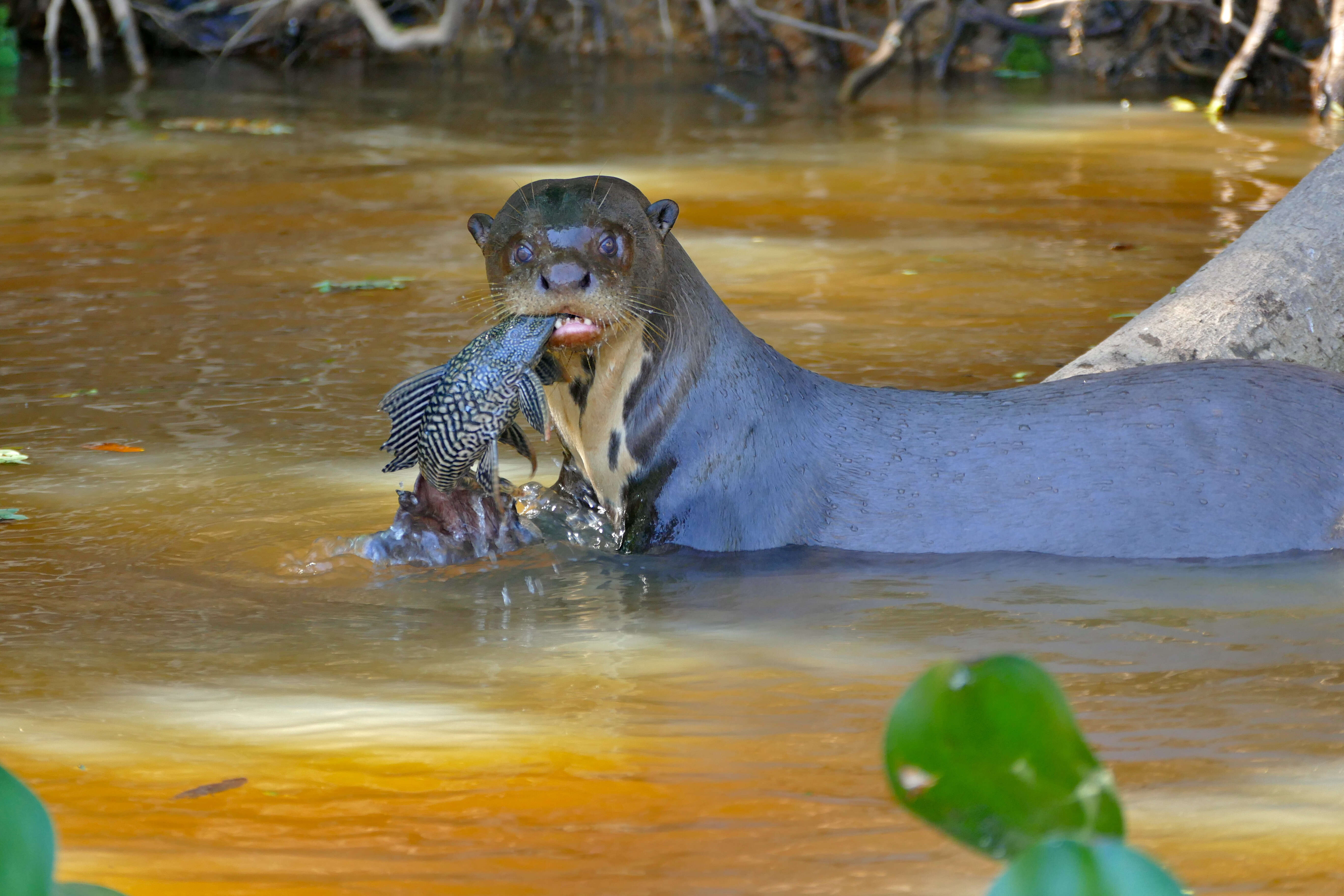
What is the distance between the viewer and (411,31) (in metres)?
15.1

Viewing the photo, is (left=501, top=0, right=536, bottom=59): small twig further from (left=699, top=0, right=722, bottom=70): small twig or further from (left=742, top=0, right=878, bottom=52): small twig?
(left=742, top=0, right=878, bottom=52): small twig

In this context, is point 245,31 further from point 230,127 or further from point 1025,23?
point 1025,23

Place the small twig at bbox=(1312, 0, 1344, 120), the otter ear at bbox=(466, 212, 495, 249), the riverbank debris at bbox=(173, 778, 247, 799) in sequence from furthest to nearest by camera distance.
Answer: the small twig at bbox=(1312, 0, 1344, 120) < the otter ear at bbox=(466, 212, 495, 249) < the riverbank debris at bbox=(173, 778, 247, 799)

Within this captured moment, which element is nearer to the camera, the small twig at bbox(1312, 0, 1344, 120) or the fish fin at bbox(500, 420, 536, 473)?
the fish fin at bbox(500, 420, 536, 473)

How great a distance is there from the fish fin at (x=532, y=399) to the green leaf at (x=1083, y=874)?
9.21ft

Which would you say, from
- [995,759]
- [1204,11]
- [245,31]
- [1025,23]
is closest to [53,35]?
[245,31]

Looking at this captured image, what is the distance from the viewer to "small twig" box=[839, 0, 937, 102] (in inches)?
532

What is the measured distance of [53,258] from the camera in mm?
7418

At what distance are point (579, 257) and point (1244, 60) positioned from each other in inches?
404

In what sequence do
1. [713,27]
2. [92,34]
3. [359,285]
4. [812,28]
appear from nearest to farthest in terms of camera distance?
[359,285] → [812,28] → [92,34] → [713,27]

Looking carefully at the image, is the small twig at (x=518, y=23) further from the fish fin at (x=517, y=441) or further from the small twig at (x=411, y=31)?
the fish fin at (x=517, y=441)

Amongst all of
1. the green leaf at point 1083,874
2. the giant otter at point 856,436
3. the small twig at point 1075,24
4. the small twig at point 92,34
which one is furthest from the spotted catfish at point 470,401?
the small twig at point 92,34

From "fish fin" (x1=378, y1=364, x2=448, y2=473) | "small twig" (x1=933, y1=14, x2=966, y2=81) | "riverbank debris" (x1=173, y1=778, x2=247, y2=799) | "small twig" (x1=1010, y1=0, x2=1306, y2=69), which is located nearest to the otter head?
"fish fin" (x1=378, y1=364, x2=448, y2=473)

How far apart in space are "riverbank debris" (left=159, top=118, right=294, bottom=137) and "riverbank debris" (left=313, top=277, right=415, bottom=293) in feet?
15.8
